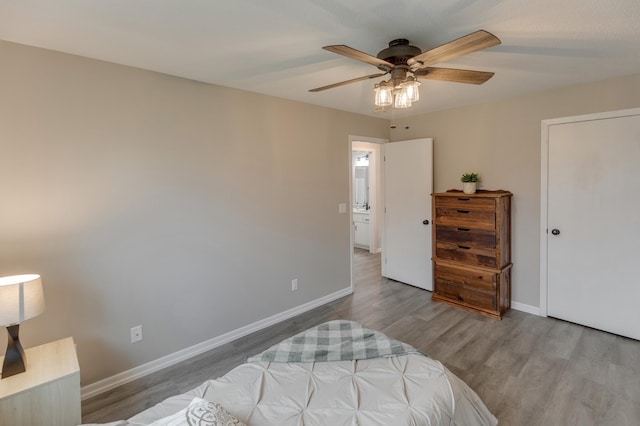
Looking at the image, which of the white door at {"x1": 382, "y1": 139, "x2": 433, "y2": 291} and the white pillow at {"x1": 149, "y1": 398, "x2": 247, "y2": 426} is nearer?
the white pillow at {"x1": 149, "y1": 398, "x2": 247, "y2": 426}

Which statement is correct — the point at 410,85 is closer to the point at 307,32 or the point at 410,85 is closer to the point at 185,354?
the point at 307,32

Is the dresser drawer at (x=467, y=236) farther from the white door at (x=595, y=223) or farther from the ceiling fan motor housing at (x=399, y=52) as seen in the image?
the ceiling fan motor housing at (x=399, y=52)

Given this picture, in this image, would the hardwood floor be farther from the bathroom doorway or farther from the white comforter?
the bathroom doorway

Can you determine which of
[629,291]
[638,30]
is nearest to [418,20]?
[638,30]

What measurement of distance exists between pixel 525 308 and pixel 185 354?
353 centimetres

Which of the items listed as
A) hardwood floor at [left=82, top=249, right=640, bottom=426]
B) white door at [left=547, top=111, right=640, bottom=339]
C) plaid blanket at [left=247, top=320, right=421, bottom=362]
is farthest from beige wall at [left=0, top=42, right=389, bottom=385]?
white door at [left=547, top=111, right=640, bottom=339]

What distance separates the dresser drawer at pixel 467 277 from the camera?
10.7 ft

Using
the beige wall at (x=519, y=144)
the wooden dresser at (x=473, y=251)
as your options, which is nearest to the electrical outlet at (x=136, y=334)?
the wooden dresser at (x=473, y=251)

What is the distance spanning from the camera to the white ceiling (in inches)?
61.1

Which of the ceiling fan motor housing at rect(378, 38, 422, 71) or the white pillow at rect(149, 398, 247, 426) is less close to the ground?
the ceiling fan motor housing at rect(378, 38, 422, 71)

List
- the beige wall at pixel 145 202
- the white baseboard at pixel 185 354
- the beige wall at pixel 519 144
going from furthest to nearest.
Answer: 1. the beige wall at pixel 519 144
2. the white baseboard at pixel 185 354
3. the beige wall at pixel 145 202

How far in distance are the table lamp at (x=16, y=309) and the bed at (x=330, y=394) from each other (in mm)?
848

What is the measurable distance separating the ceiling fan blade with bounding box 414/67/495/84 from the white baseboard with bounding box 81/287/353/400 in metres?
2.65

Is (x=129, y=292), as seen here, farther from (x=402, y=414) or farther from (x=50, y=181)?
(x=402, y=414)
